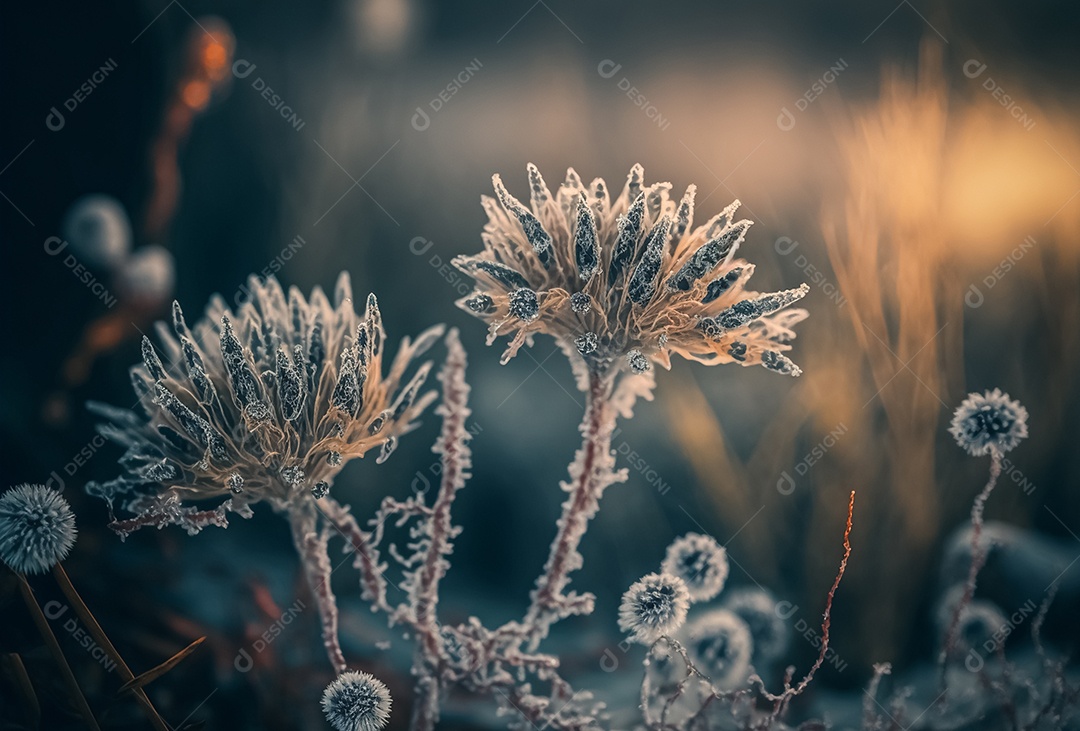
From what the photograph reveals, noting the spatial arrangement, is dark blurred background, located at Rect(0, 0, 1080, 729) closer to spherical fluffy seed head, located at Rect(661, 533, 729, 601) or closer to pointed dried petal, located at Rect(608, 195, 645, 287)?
spherical fluffy seed head, located at Rect(661, 533, 729, 601)

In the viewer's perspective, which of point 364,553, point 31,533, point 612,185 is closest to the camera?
point 31,533

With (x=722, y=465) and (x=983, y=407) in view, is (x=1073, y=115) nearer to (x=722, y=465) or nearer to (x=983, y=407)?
(x=983, y=407)

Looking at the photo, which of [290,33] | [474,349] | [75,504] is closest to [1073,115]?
[474,349]

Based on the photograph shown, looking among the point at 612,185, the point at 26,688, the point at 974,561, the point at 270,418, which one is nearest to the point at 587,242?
the point at 612,185

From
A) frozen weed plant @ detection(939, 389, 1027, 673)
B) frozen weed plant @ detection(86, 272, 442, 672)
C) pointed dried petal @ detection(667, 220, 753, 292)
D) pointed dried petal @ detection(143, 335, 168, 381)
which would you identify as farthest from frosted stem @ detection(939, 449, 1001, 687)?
pointed dried petal @ detection(143, 335, 168, 381)

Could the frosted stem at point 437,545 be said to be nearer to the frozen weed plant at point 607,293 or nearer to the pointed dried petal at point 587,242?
the frozen weed plant at point 607,293

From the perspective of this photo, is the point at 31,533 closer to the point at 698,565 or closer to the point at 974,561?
the point at 698,565
